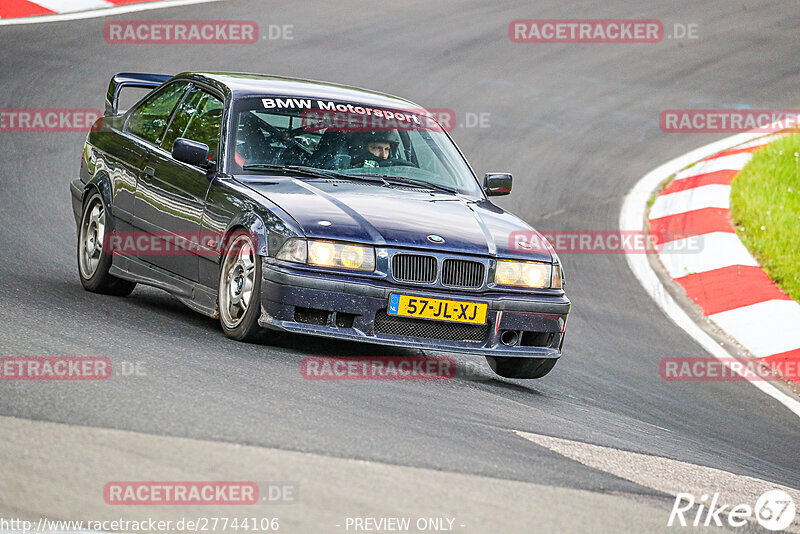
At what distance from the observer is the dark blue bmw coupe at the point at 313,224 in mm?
6445

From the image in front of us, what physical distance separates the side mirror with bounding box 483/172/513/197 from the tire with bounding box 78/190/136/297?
93.2 inches

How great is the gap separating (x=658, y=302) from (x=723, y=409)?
229cm

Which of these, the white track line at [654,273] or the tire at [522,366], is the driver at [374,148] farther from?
the white track line at [654,273]

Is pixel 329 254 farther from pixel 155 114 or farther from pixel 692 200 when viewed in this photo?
pixel 692 200

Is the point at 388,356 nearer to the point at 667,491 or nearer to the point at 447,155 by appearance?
the point at 447,155

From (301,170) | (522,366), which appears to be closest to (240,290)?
(301,170)

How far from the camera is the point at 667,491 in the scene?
496cm

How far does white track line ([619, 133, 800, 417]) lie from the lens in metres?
8.73

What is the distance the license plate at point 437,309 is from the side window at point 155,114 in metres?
2.44

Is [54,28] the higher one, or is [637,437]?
[54,28]

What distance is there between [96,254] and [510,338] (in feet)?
9.55

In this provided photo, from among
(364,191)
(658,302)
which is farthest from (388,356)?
(658,302)

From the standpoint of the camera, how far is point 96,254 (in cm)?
821

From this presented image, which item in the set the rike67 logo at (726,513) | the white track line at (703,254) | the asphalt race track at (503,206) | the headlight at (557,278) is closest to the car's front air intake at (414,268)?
the asphalt race track at (503,206)
